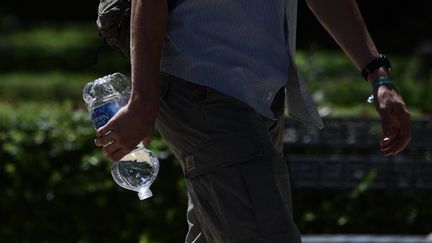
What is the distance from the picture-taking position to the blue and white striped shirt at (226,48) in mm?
2908

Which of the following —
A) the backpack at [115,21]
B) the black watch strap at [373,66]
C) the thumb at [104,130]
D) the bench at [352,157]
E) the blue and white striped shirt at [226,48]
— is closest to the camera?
the thumb at [104,130]

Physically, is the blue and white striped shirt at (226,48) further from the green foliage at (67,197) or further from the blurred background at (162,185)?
the green foliage at (67,197)

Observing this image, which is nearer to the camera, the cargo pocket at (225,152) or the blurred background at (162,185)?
the cargo pocket at (225,152)

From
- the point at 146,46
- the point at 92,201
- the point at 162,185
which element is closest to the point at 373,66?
the point at 146,46

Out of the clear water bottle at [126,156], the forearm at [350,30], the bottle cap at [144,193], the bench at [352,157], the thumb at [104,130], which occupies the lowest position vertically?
the bench at [352,157]

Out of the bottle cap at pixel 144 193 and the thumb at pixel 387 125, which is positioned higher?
the thumb at pixel 387 125

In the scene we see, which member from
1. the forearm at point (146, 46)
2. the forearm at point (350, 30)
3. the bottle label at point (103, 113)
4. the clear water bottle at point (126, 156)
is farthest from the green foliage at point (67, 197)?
the forearm at point (146, 46)

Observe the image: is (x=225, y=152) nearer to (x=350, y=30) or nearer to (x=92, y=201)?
(x=350, y=30)

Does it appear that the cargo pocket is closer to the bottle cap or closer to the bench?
the bottle cap

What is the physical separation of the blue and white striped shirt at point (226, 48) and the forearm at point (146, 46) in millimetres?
87

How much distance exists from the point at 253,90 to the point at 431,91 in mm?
4524

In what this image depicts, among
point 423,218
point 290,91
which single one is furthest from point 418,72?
point 290,91

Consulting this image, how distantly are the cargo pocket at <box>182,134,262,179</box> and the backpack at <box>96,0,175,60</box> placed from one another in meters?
0.42

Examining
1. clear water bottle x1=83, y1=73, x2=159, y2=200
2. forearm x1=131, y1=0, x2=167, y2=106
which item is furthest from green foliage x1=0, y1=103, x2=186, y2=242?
forearm x1=131, y1=0, x2=167, y2=106
